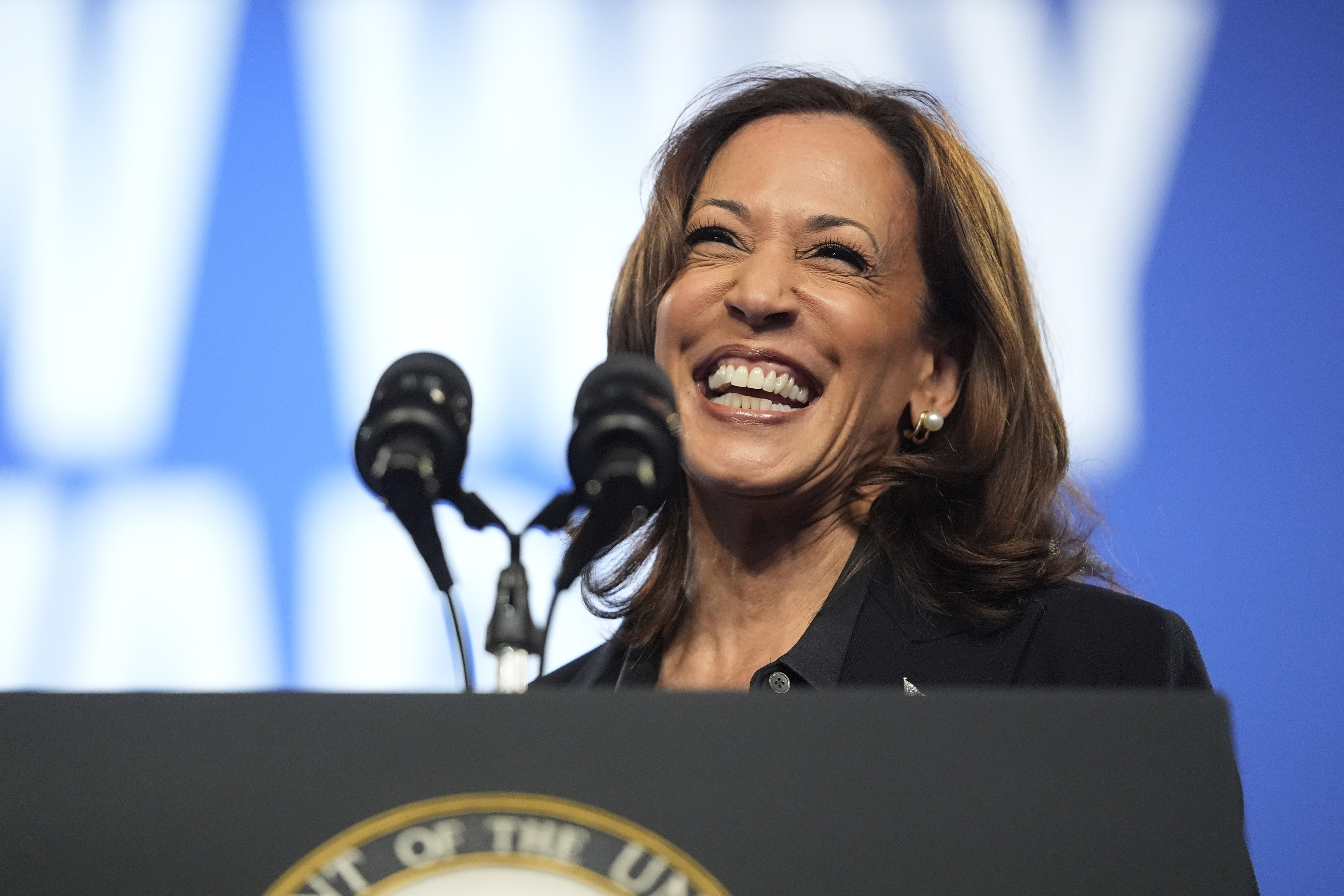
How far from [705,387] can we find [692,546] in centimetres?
25

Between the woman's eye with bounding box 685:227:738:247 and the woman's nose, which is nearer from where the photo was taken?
the woman's nose

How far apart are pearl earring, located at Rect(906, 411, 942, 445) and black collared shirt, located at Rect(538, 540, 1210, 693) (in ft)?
0.88

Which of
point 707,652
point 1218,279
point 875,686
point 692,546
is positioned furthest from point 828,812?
point 1218,279

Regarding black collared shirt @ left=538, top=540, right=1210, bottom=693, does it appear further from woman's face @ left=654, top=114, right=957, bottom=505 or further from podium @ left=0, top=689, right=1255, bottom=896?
podium @ left=0, top=689, right=1255, bottom=896

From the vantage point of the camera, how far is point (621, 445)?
1006mm

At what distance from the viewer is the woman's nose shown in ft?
6.08

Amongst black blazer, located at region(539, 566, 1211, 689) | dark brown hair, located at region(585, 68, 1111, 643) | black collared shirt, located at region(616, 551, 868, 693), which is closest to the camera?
black blazer, located at region(539, 566, 1211, 689)

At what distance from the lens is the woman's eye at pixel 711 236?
1.96m

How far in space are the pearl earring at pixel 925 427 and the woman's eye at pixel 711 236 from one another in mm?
358

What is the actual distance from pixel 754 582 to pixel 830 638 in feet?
0.79

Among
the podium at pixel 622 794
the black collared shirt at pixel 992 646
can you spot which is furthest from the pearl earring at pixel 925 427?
the podium at pixel 622 794

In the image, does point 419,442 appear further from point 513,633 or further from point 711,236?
point 711,236

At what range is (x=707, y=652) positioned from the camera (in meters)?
1.89

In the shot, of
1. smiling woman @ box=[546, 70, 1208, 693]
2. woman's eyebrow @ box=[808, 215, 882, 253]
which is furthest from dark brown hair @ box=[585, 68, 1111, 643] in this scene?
woman's eyebrow @ box=[808, 215, 882, 253]
